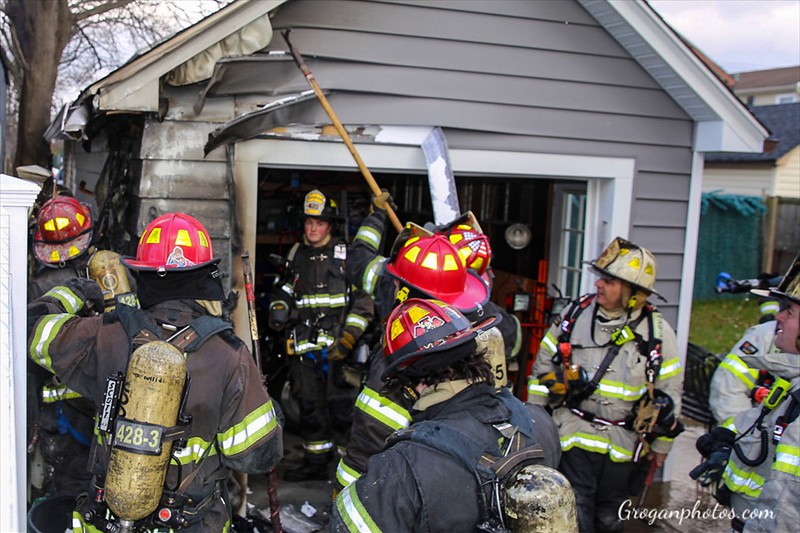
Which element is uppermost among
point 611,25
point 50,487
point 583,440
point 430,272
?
point 611,25

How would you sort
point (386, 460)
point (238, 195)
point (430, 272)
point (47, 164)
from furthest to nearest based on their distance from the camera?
point (47, 164), point (238, 195), point (430, 272), point (386, 460)

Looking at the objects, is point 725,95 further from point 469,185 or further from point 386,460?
point 386,460

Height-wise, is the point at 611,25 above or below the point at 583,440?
above

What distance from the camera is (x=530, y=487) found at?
1974mm

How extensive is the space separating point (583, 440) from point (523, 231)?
3253 millimetres

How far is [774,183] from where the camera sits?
19.1 meters

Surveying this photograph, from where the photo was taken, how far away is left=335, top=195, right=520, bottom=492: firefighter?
3.23m

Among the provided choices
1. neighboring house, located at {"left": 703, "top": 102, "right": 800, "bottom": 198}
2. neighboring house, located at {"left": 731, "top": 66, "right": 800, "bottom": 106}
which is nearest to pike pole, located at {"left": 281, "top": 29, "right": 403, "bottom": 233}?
neighboring house, located at {"left": 703, "top": 102, "right": 800, "bottom": 198}

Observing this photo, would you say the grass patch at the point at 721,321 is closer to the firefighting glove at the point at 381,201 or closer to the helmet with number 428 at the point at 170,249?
the firefighting glove at the point at 381,201

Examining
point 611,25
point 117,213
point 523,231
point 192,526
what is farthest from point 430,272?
point 523,231

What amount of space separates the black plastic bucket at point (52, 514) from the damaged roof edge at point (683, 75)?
488 cm

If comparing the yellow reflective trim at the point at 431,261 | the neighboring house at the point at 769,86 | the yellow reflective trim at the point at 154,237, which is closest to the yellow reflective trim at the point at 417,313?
the yellow reflective trim at the point at 154,237

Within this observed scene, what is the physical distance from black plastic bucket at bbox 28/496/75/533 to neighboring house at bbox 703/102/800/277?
651 inches

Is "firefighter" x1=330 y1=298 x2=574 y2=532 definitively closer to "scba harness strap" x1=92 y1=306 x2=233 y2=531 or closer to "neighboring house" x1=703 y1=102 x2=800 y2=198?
"scba harness strap" x1=92 y1=306 x2=233 y2=531
